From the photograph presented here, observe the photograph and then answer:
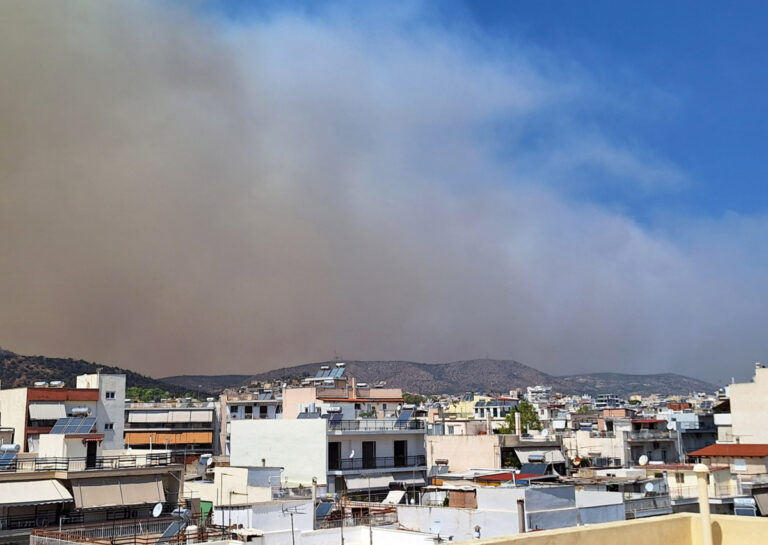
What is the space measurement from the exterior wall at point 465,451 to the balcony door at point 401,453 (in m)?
5.64

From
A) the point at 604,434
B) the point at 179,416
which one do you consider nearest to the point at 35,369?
the point at 179,416

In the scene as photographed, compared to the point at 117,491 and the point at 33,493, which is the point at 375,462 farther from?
the point at 33,493

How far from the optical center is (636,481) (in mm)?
33750

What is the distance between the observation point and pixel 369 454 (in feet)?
135

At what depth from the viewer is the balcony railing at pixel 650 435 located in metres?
59.8

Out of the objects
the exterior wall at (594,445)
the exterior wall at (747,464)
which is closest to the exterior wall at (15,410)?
the exterior wall at (594,445)

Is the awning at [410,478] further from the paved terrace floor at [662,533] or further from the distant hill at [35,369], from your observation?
the distant hill at [35,369]

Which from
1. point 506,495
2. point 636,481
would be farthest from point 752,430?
point 506,495

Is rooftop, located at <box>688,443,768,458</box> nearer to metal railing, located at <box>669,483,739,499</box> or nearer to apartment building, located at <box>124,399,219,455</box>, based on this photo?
metal railing, located at <box>669,483,739,499</box>

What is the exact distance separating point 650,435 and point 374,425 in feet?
95.7

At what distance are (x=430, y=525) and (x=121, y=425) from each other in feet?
129

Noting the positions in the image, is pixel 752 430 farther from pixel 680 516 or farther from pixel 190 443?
pixel 190 443

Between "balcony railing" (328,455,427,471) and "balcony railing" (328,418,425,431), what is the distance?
5.22 ft

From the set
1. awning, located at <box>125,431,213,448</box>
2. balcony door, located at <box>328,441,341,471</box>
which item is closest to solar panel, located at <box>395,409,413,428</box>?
balcony door, located at <box>328,441,341,471</box>
